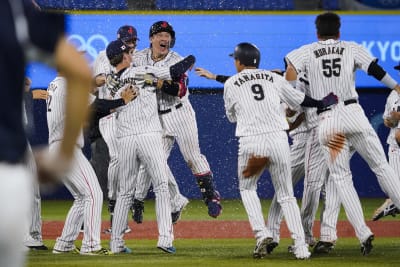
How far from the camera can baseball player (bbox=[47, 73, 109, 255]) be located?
30.6 ft

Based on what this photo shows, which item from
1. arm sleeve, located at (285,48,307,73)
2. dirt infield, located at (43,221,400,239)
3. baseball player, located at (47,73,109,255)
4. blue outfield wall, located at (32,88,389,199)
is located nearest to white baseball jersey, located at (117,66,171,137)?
baseball player, located at (47,73,109,255)

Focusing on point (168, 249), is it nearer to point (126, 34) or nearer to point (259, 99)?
point (259, 99)

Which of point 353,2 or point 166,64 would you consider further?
point 353,2

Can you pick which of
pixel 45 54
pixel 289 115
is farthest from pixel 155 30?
pixel 45 54

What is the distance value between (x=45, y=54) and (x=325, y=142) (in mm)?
6404

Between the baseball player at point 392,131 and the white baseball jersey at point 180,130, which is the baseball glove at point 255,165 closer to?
the white baseball jersey at point 180,130

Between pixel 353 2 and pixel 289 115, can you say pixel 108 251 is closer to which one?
pixel 289 115

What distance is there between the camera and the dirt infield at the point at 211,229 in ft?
39.1

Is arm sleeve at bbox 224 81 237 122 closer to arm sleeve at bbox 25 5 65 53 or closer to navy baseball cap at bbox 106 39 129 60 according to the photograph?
navy baseball cap at bbox 106 39 129 60

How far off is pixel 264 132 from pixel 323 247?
53.7 inches

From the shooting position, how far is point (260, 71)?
30.1 ft

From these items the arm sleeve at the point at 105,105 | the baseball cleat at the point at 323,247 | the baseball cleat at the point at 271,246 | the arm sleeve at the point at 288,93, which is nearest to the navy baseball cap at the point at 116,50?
the arm sleeve at the point at 105,105

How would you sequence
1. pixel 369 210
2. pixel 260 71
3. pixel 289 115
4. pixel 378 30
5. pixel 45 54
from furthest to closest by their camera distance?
pixel 378 30 < pixel 369 210 < pixel 289 115 < pixel 260 71 < pixel 45 54

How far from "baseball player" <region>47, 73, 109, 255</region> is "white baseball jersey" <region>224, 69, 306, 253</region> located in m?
1.37
